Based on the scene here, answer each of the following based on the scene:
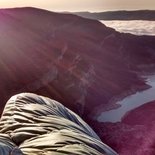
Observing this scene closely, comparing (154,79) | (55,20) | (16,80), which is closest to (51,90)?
(16,80)

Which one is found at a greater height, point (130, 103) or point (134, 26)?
point (134, 26)

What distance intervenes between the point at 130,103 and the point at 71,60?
41 cm

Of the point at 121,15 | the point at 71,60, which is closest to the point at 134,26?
the point at 121,15

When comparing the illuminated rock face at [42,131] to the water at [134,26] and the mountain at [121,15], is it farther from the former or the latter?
the water at [134,26]

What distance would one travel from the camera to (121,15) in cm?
217

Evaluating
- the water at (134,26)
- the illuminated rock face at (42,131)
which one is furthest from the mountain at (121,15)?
the illuminated rock face at (42,131)

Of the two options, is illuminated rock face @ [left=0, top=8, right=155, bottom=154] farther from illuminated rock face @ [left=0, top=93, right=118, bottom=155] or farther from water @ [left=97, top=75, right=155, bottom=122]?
illuminated rock face @ [left=0, top=93, right=118, bottom=155]

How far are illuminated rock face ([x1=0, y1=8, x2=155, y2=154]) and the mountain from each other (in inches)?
3.2

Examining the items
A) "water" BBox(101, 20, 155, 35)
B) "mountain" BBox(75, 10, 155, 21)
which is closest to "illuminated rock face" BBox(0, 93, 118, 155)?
"mountain" BBox(75, 10, 155, 21)

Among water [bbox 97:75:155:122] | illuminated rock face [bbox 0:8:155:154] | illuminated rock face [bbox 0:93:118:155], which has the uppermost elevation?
illuminated rock face [bbox 0:93:118:155]

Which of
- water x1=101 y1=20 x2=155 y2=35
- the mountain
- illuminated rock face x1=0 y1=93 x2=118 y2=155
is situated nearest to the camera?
illuminated rock face x1=0 y1=93 x2=118 y2=155

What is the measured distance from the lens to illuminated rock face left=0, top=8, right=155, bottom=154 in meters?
1.97

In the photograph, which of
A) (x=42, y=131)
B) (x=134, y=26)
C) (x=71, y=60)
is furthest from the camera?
(x=134, y=26)

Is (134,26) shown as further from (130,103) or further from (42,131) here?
(42,131)
